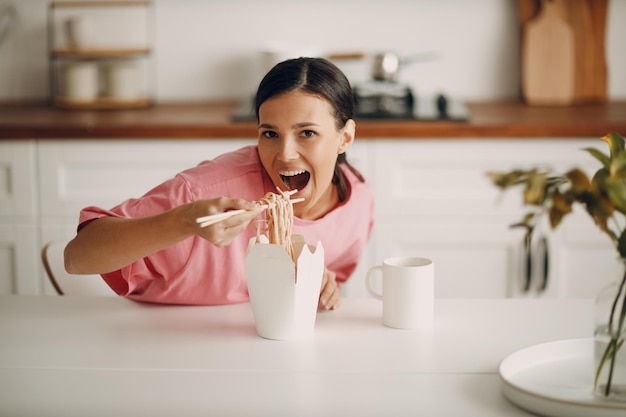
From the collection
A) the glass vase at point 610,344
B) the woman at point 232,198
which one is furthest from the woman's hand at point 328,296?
the glass vase at point 610,344

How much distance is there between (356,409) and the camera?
1198 mm

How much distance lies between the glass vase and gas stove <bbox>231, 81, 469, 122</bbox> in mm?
1656

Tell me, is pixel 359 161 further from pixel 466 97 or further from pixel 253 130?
pixel 466 97

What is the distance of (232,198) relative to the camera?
1537 millimetres

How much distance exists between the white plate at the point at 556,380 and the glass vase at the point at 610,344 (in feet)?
0.08

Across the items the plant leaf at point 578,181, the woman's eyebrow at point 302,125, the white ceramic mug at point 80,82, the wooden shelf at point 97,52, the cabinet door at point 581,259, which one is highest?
the wooden shelf at point 97,52

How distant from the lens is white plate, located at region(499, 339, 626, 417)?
116 cm

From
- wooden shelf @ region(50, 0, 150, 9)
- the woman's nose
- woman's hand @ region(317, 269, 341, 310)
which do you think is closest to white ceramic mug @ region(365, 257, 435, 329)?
woman's hand @ region(317, 269, 341, 310)

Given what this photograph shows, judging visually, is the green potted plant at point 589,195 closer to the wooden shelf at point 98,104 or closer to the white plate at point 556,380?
the white plate at point 556,380

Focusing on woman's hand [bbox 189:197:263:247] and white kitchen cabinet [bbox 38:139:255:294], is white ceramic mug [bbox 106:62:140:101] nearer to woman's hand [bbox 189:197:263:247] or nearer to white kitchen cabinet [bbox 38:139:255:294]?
white kitchen cabinet [bbox 38:139:255:294]

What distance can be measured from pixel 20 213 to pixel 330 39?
132 centimetres

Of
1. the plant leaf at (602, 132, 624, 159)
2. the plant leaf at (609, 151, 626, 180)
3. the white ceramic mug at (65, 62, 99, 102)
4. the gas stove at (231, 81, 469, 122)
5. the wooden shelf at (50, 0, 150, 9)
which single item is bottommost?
the plant leaf at (609, 151, 626, 180)

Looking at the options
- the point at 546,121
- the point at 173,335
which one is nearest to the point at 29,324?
the point at 173,335

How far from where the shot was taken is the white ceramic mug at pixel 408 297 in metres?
1.50
